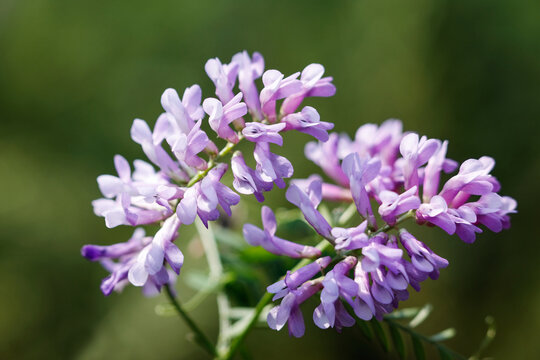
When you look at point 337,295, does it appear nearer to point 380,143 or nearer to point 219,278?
point 380,143

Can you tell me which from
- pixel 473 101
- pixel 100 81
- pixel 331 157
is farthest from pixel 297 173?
pixel 331 157

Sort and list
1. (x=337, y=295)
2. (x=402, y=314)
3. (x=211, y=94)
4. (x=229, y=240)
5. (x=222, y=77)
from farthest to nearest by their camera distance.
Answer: (x=211, y=94), (x=229, y=240), (x=402, y=314), (x=222, y=77), (x=337, y=295)

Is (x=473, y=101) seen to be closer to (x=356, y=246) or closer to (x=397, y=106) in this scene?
(x=397, y=106)

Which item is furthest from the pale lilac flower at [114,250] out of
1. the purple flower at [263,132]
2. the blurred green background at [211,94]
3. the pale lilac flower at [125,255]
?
the blurred green background at [211,94]

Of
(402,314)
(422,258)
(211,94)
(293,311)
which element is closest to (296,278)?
(293,311)

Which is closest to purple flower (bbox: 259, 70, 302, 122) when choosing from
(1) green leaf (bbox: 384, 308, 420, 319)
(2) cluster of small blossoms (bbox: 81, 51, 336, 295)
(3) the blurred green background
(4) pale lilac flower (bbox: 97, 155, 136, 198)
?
(2) cluster of small blossoms (bbox: 81, 51, 336, 295)

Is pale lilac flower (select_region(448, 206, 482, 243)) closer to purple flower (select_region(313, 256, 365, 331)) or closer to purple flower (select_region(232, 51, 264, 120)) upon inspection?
purple flower (select_region(313, 256, 365, 331))

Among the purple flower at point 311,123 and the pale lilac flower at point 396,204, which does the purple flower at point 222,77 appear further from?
the pale lilac flower at point 396,204
